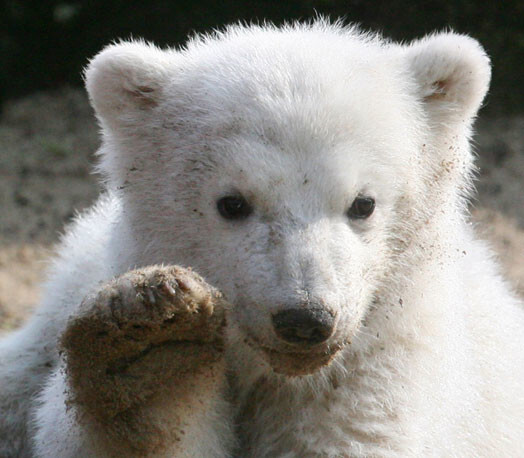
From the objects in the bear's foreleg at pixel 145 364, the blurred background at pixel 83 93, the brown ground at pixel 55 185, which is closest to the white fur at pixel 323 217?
the bear's foreleg at pixel 145 364

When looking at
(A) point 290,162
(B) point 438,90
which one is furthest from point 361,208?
(B) point 438,90

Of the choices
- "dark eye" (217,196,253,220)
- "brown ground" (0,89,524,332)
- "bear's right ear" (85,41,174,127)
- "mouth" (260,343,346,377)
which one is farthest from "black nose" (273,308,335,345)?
"brown ground" (0,89,524,332)

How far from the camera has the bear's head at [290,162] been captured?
3135 millimetres

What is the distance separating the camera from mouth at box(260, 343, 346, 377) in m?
3.11

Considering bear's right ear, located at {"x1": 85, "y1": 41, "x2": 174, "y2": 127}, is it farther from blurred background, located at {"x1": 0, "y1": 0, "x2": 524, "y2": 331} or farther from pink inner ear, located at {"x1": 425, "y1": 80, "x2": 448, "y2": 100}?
blurred background, located at {"x1": 0, "y1": 0, "x2": 524, "y2": 331}

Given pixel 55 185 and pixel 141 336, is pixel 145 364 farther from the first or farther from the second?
pixel 55 185

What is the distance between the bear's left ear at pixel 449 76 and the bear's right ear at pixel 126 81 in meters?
1.06

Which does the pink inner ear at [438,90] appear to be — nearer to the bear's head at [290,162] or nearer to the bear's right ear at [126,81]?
the bear's head at [290,162]

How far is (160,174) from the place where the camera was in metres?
3.66

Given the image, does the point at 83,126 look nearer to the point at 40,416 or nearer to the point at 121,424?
the point at 40,416

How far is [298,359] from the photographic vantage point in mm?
3125

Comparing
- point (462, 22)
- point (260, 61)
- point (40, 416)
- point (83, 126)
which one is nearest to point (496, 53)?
point (462, 22)

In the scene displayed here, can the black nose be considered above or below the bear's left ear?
below

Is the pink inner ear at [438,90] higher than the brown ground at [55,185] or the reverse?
higher
